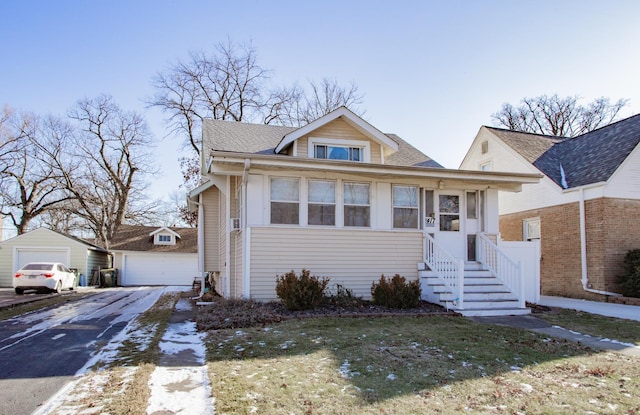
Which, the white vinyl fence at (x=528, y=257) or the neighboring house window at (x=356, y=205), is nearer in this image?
the neighboring house window at (x=356, y=205)

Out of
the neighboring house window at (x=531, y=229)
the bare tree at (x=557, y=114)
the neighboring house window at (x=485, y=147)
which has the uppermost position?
the bare tree at (x=557, y=114)

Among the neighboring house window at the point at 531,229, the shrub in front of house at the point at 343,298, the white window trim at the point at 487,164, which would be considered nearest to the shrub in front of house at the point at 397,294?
the shrub in front of house at the point at 343,298

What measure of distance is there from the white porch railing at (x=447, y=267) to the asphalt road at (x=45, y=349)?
708 centimetres

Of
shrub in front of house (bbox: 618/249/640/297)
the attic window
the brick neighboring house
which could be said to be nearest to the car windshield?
the attic window

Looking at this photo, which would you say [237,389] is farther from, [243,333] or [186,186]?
[186,186]

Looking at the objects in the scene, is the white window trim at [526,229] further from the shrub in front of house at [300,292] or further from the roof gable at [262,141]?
the shrub in front of house at [300,292]

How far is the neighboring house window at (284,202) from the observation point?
10773 millimetres

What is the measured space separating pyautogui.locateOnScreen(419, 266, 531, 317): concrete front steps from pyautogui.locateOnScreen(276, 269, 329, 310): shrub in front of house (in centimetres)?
300

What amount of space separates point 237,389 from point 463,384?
2.39 m

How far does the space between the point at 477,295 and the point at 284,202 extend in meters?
5.12

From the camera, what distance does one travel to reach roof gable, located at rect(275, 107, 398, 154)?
12.2 metres

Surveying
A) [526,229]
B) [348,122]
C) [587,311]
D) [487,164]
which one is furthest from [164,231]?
[587,311]

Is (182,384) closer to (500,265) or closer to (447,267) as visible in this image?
(447,267)

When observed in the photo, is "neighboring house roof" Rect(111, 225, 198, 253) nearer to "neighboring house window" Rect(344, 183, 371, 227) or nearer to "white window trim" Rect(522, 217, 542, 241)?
"neighboring house window" Rect(344, 183, 371, 227)
